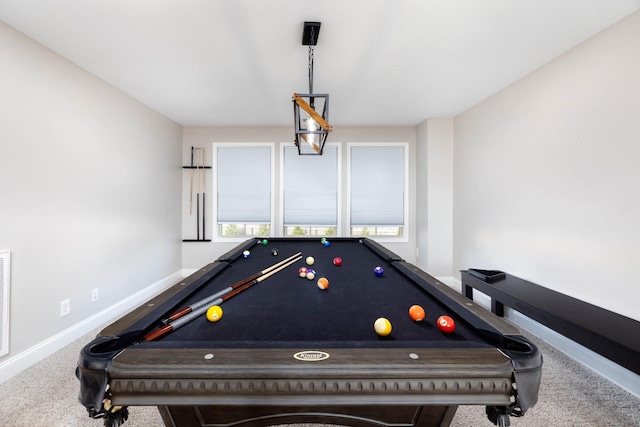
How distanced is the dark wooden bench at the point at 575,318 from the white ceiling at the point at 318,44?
6.71ft

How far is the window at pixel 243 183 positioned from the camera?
4.08m

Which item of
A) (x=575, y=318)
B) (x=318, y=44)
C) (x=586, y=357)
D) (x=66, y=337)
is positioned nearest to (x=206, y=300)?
(x=318, y=44)

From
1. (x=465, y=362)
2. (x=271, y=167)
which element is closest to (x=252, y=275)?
(x=465, y=362)

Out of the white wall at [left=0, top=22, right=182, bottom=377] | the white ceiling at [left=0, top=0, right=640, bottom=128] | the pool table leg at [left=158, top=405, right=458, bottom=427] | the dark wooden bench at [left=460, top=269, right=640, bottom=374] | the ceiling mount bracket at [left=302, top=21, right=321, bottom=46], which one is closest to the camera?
the pool table leg at [left=158, top=405, right=458, bottom=427]

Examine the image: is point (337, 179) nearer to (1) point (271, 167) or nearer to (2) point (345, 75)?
(1) point (271, 167)

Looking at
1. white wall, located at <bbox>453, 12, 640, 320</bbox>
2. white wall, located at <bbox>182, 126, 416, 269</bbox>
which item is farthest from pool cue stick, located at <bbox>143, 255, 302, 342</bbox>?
white wall, located at <bbox>182, 126, 416, 269</bbox>

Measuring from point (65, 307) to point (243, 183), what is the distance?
254 cm

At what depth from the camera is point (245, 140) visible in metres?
4.07

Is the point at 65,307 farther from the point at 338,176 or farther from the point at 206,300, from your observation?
the point at 338,176

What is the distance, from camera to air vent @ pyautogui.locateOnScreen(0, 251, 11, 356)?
1.71m

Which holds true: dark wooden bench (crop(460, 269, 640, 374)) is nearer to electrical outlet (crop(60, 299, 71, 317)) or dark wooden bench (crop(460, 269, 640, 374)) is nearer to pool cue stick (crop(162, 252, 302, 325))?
pool cue stick (crop(162, 252, 302, 325))

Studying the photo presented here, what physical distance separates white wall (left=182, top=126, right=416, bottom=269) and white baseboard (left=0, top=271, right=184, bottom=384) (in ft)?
2.92

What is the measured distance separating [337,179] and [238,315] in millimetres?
3220

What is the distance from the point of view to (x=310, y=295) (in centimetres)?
136
